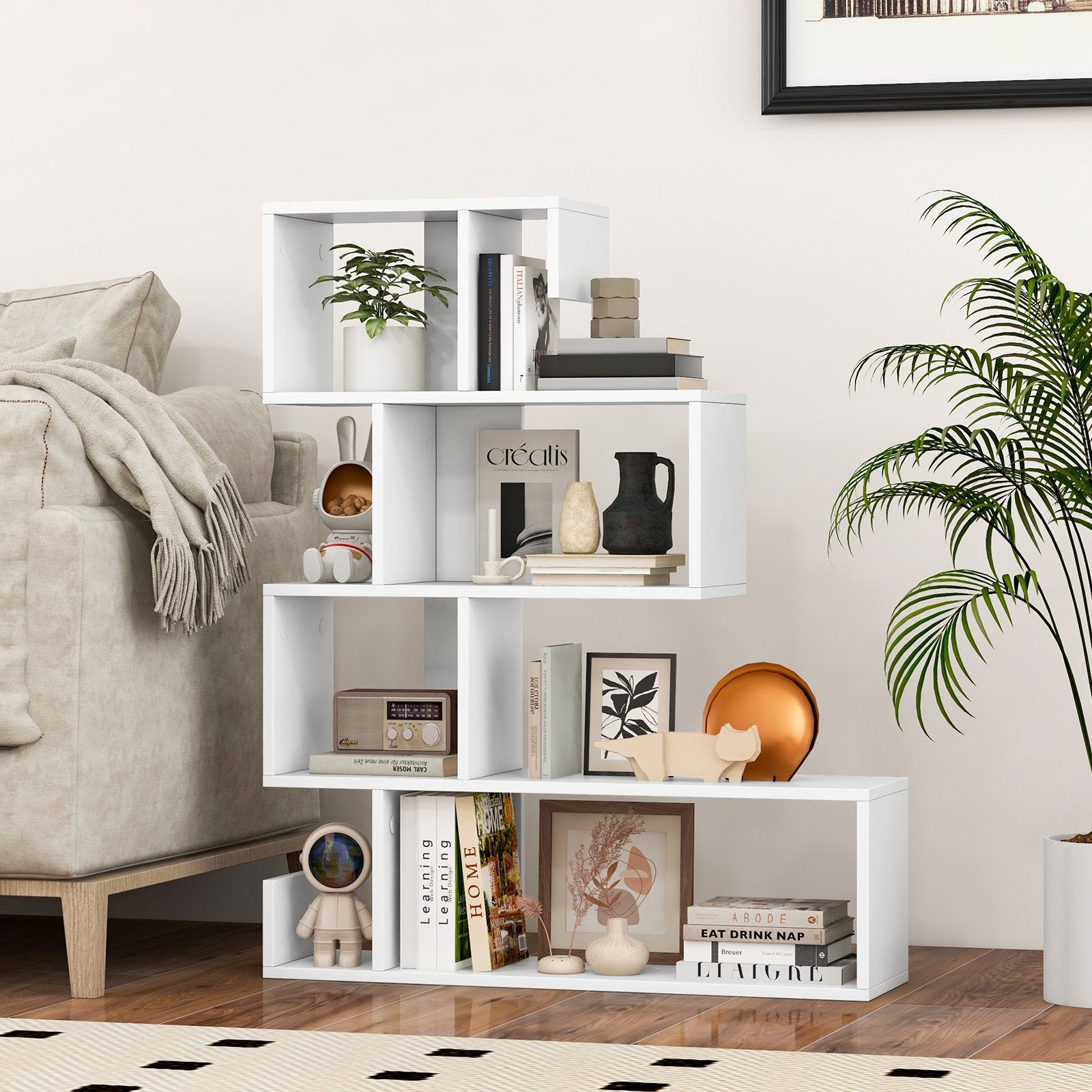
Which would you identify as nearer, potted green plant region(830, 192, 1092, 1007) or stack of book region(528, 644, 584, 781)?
potted green plant region(830, 192, 1092, 1007)

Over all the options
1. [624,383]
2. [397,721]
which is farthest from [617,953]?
[624,383]

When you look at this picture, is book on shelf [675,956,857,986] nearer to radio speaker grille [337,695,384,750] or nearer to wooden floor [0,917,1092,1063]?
wooden floor [0,917,1092,1063]

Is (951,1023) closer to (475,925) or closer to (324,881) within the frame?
(475,925)

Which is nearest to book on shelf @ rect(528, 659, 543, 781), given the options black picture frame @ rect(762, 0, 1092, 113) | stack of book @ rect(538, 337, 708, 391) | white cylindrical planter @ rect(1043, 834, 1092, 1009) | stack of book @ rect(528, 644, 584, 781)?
stack of book @ rect(528, 644, 584, 781)

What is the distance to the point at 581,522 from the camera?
2.88 metres

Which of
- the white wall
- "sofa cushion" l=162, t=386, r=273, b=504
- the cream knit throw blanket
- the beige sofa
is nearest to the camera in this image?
the beige sofa

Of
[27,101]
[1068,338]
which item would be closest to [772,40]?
[1068,338]

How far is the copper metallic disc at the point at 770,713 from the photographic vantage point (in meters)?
2.86

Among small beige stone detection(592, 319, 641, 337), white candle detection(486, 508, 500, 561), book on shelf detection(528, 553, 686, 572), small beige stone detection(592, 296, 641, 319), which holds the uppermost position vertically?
small beige stone detection(592, 296, 641, 319)

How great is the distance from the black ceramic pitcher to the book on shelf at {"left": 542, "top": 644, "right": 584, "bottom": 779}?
183mm

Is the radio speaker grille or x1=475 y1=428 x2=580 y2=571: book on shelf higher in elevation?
x1=475 y1=428 x2=580 y2=571: book on shelf

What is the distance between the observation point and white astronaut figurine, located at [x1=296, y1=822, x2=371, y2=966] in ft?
9.57

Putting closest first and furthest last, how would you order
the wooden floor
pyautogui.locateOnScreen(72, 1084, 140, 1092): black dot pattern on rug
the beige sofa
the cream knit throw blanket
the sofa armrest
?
pyautogui.locateOnScreen(72, 1084, 140, 1092): black dot pattern on rug
the wooden floor
the beige sofa
the cream knit throw blanket
the sofa armrest

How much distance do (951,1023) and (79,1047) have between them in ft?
3.80
